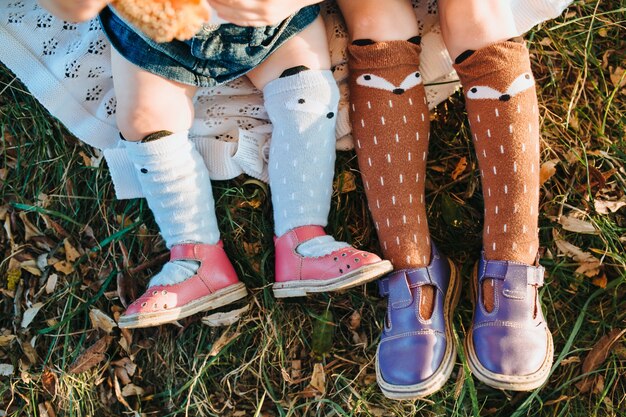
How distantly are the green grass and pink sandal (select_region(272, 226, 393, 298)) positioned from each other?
131 millimetres

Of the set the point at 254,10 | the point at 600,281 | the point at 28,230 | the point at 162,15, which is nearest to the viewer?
the point at 162,15

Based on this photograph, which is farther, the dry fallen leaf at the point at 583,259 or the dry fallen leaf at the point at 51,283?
the dry fallen leaf at the point at 51,283

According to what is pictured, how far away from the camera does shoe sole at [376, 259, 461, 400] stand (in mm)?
1442

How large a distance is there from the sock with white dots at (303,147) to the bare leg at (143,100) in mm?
238

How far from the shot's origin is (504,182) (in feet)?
4.75

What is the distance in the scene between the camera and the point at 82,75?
1.71 m

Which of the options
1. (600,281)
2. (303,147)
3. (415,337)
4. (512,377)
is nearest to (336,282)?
(415,337)

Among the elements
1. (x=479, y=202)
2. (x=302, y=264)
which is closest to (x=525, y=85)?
(x=479, y=202)

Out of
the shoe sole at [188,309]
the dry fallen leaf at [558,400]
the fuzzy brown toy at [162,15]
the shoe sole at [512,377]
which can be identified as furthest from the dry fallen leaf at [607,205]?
Result: the fuzzy brown toy at [162,15]

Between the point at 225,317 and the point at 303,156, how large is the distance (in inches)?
20.0

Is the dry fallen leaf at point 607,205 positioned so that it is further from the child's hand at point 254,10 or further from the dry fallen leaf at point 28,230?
the dry fallen leaf at point 28,230

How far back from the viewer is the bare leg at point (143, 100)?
1.47 metres

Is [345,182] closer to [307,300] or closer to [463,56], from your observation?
[307,300]

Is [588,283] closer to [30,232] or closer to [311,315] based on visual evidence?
[311,315]
